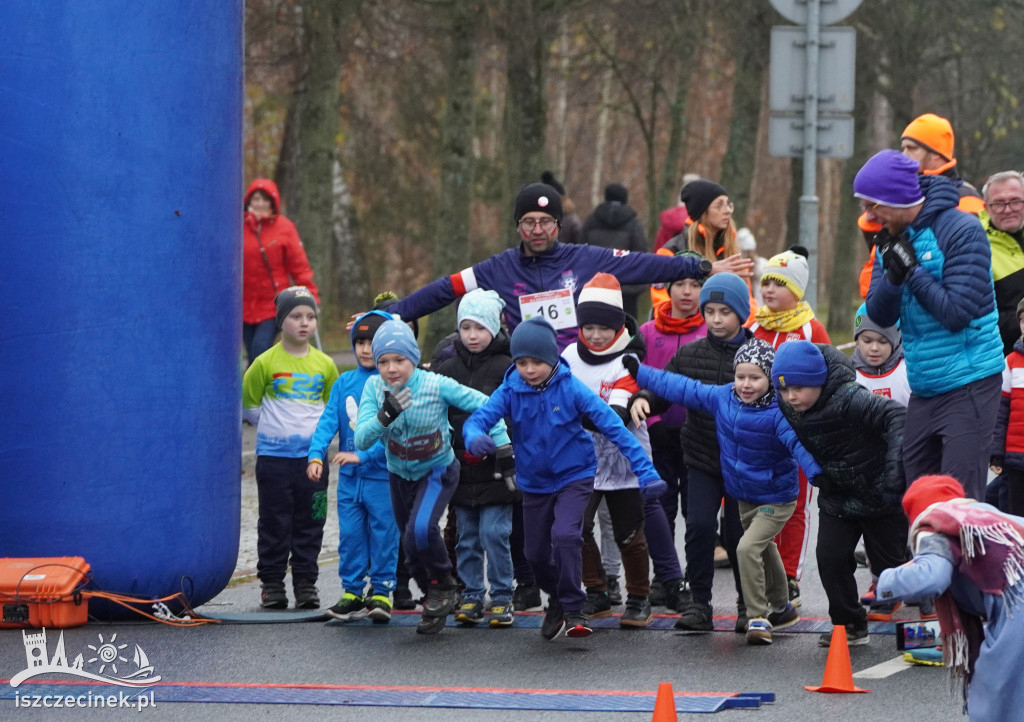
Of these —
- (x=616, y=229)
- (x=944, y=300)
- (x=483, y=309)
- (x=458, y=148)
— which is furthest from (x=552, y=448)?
(x=458, y=148)

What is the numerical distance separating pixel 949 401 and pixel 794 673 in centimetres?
128

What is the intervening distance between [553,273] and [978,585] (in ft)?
14.9

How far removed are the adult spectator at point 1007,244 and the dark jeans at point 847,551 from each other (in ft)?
6.07

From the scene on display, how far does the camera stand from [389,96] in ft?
107

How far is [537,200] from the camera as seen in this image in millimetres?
9188

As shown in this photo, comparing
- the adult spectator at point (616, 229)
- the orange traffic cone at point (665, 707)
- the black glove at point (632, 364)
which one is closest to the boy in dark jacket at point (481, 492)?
the black glove at point (632, 364)

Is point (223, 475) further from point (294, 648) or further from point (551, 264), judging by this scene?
point (551, 264)

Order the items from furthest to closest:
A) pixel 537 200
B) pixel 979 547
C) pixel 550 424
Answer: pixel 537 200 → pixel 550 424 → pixel 979 547

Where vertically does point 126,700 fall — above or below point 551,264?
below

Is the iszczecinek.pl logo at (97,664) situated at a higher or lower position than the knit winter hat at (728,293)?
lower

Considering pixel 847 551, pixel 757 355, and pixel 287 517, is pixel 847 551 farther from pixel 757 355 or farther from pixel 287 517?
pixel 287 517

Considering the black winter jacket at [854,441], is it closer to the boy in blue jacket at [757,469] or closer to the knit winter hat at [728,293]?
the boy in blue jacket at [757,469]

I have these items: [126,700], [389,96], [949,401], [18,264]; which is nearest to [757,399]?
[949,401]

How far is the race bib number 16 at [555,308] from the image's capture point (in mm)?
9062
